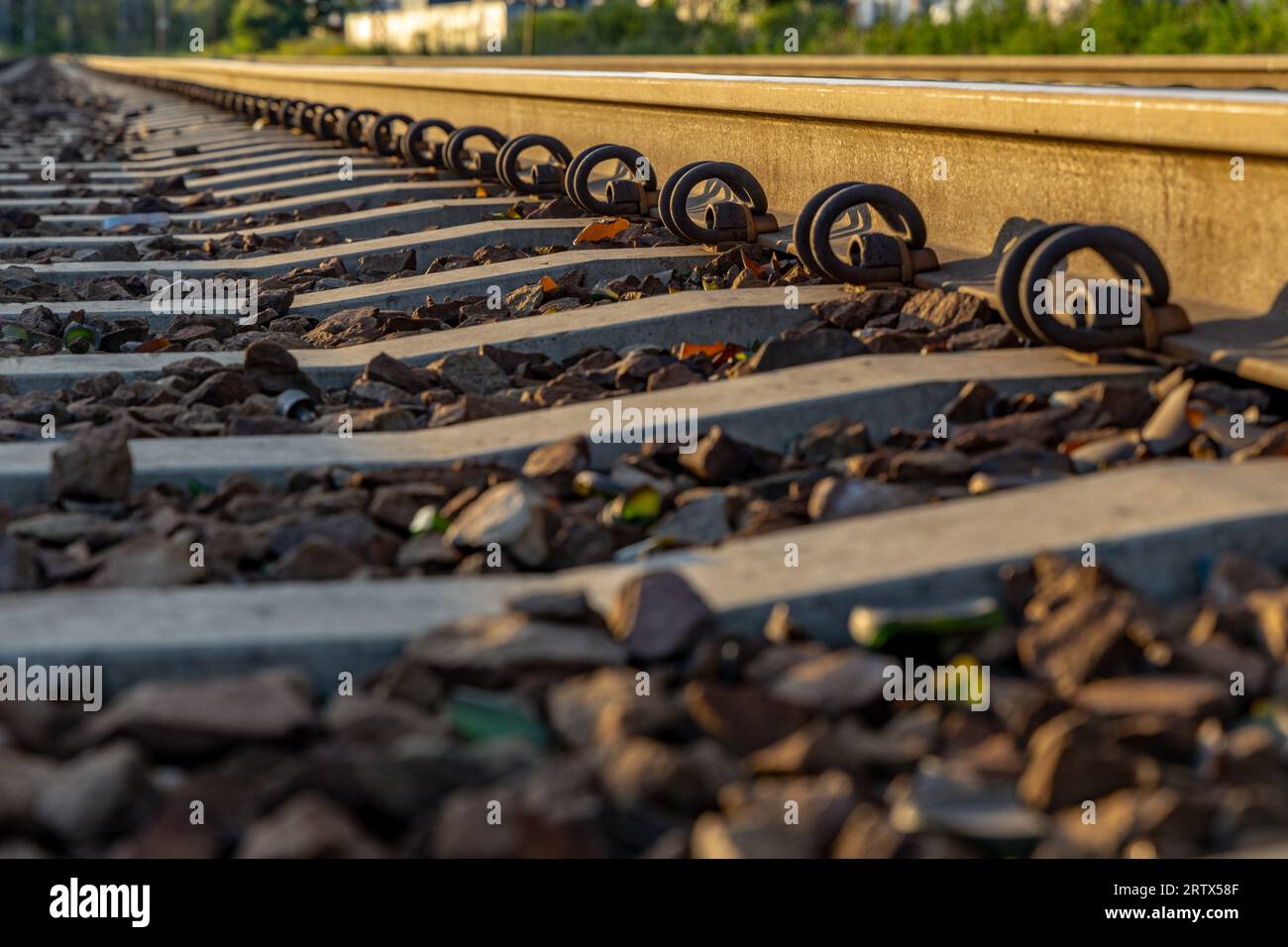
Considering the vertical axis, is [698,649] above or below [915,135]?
below

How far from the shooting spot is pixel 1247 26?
2098 centimetres

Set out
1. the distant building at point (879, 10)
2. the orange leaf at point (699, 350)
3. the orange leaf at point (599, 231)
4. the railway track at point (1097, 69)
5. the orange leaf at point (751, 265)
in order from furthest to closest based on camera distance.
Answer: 1. the distant building at point (879, 10)
2. the railway track at point (1097, 69)
3. the orange leaf at point (599, 231)
4. the orange leaf at point (751, 265)
5. the orange leaf at point (699, 350)

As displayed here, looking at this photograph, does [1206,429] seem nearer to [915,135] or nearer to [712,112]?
[915,135]

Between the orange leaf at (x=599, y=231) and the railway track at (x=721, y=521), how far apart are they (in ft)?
0.54

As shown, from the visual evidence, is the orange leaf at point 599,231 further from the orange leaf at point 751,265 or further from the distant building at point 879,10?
the distant building at point 879,10

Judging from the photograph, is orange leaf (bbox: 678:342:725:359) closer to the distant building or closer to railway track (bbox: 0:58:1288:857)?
railway track (bbox: 0:58:1288:857)

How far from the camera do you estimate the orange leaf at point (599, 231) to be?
621 centimetres

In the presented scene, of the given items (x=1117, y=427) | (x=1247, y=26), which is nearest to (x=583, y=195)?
(x=1117, y=427)

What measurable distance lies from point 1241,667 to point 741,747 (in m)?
0.66

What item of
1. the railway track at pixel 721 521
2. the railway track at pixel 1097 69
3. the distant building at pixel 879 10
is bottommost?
the railway track at pixel 721 521

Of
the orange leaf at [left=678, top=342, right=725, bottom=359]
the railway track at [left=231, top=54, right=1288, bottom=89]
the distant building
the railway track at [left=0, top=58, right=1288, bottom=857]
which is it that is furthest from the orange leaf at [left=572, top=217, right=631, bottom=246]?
the distant building

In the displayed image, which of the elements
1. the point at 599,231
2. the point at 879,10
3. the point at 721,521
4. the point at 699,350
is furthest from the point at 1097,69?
the point at 879,10

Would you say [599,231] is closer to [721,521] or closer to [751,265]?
[751,265]

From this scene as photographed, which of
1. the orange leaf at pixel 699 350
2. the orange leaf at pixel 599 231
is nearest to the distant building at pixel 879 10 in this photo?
the orange leaf at pixel 599 231
